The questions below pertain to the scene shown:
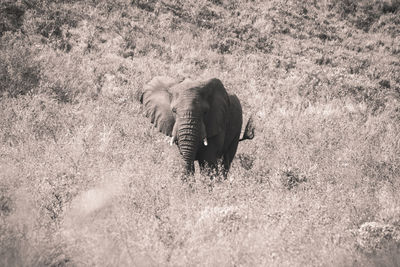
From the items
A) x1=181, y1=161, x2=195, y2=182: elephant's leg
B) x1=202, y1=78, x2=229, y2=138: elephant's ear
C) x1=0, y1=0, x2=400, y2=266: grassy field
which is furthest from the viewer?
x1=202, y1=78, x2=229, y2=138: elephant's ear

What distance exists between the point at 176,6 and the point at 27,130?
14.0 metres

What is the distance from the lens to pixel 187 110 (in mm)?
5734

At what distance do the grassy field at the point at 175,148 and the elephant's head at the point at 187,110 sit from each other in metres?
0.65

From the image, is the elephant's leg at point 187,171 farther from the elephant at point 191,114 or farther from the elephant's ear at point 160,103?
the elephant's ear at point 160,103

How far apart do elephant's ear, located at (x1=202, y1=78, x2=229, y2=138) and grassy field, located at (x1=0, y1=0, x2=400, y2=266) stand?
0.89 m

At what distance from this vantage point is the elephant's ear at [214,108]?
20.4 feet

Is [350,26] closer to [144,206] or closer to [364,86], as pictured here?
[364,86]

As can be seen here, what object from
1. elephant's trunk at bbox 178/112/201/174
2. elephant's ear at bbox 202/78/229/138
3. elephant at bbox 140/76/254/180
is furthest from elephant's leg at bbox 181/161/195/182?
elephant's ear at bbox 202/78/229/138

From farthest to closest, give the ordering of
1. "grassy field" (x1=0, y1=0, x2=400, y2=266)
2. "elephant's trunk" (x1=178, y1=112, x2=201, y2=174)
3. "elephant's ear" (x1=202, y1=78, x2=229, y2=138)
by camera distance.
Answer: "elephant's ear" (x1=202, y1=78, x2=229, y2=138)
"elephant's trunk" (x1=178, y1=112, x2=201, y2=174)
"grassy field" (x1=0, y1=0, x2=400, y2=266)

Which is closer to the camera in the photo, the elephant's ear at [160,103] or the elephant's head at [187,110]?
the elephant's head at [187,110]

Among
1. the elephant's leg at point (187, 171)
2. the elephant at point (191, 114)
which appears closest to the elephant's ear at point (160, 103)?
the elephant at point (191, 114)

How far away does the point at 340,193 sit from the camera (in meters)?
5.96

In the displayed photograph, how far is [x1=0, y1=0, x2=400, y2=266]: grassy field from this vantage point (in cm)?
393

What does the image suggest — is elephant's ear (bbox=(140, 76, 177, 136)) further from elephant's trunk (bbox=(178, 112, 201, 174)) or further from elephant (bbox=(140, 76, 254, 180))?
elephant's trunk (bbox=(178, 112, 201, 174))
